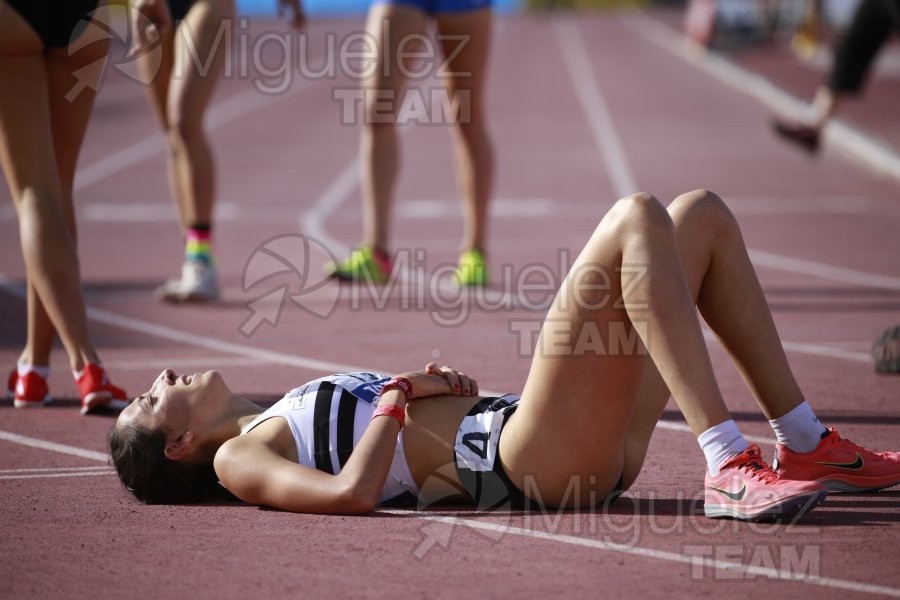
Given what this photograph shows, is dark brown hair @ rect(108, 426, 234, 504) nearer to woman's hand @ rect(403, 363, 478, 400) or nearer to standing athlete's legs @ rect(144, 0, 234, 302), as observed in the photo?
woman's hand @ rect(403, 363, 478, 400)

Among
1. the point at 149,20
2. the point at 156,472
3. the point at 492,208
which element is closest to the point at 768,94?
the point at 492,208

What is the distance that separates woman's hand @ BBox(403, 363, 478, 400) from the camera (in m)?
4.24

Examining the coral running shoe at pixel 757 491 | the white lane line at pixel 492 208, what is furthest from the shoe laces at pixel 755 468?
the white lane line at pixel 492 208

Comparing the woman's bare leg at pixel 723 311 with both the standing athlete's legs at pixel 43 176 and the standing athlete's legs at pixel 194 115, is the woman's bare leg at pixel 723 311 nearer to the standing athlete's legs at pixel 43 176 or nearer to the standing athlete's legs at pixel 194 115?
the standing athlete's legs at pixel 43 176

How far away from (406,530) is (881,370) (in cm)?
308

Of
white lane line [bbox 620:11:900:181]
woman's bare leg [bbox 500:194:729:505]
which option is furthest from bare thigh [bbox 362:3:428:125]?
white lane line [bbox 620:11:900:181]

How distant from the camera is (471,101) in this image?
8.66 meters

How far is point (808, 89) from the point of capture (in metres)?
24.8

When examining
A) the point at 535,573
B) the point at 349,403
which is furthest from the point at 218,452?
the point at 535,573

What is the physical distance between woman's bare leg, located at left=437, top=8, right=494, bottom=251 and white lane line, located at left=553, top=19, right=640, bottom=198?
4.24 meters

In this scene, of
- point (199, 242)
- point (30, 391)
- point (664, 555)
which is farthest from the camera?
point (199, 242)

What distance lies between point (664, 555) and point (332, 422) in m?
1.08

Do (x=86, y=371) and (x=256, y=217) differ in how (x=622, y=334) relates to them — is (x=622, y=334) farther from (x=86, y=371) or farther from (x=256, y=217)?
(x=256, y=217)

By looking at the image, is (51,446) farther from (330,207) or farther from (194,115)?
(330,207)
